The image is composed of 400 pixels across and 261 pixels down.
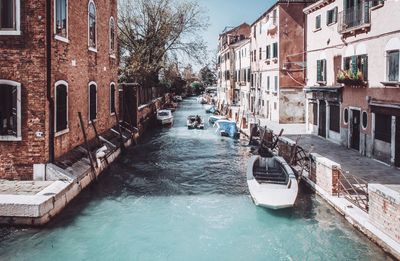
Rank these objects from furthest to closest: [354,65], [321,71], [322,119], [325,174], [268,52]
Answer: [268,52]
[322,119]
[321,71]
[354,65]
[325,174]

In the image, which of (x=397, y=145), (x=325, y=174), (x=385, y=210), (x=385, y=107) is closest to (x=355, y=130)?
(x=385, y=107)

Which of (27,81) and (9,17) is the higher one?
(9,17)

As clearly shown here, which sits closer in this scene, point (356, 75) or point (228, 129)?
point (356, 75)

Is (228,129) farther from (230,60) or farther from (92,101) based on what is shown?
(230,60)

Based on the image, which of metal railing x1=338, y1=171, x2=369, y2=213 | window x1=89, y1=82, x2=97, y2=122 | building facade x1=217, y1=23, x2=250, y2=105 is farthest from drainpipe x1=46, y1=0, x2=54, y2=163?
building facade x1=217, y1=23, x2=250, y2=105

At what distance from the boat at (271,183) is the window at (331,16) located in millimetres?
8724

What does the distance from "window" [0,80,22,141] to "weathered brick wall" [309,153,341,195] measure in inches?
350

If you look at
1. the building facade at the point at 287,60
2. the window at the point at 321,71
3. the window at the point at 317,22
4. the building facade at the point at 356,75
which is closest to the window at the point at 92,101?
the building facade at the point at 356,75

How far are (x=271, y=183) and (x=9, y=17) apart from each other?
9.18 m

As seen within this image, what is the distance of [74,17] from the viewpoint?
1423 cm

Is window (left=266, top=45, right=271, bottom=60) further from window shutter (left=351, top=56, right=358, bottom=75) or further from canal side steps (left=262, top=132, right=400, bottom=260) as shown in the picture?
canal side steps (left=262, top=132, right=400, bottom=260)

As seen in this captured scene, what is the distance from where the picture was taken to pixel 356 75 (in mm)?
16312

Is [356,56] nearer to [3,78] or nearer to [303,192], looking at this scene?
[303,192]

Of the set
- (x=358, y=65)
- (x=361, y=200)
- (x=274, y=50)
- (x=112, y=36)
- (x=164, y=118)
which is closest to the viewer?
(x=361, y=200)
